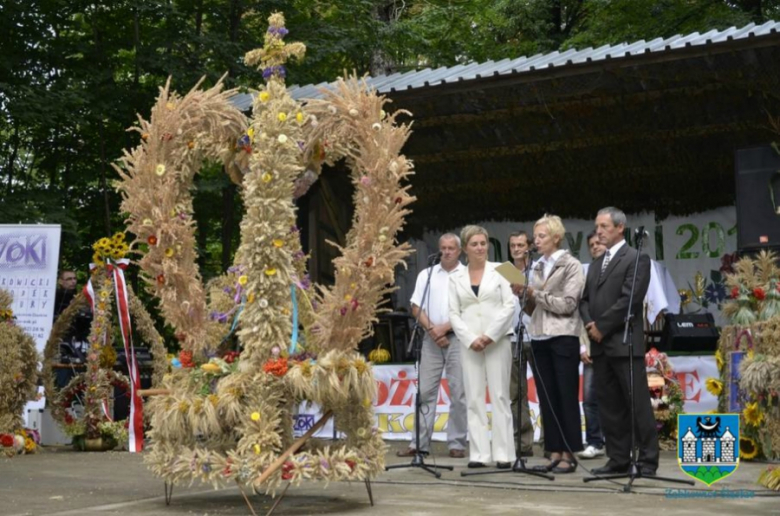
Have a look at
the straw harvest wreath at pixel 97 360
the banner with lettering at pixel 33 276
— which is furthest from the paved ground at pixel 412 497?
the banner with lettering at pixel 33 276

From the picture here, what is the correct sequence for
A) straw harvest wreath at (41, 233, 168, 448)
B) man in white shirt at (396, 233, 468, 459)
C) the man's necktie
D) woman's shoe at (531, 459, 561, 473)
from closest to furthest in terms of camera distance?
the man's necktie < woman's shoe at (531, 459, 561, 473) < man in white shirt at (396, 233, 468, 459) < straw harvest wreath at (41, 233, 168, 448)

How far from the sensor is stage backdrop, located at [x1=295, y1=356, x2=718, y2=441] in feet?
A: 36.6

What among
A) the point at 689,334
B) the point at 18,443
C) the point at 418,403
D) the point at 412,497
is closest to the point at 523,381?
the point at 418,403

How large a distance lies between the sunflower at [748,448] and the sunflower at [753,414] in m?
0.19

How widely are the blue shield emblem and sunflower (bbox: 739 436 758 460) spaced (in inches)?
122

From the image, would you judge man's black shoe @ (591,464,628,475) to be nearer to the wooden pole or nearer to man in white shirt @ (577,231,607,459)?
man in white shirt @ (577,231,607,459)

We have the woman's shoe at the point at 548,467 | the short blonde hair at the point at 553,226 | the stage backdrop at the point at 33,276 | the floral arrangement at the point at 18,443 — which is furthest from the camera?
the stage backdrop at the point at 33,276

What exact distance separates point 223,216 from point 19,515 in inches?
540

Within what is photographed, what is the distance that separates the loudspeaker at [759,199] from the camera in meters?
10.8

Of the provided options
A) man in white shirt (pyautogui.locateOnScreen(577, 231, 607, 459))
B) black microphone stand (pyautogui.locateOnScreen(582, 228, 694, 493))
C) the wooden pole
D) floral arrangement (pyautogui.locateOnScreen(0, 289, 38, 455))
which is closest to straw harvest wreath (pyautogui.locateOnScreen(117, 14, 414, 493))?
the wooden pole

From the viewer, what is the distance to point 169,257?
704 cm

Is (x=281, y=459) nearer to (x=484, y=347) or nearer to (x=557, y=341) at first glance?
(x=484, y=347)

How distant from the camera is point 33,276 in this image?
12.4m

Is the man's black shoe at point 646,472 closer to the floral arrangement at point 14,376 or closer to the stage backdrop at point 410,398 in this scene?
the stage backdrop at point 410,398
